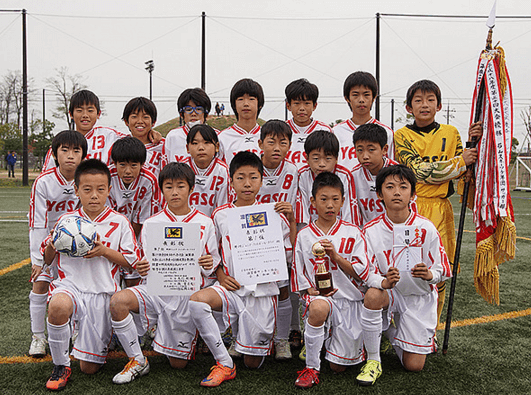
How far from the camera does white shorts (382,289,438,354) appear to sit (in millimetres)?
3008

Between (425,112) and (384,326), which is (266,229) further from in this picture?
(425,112)

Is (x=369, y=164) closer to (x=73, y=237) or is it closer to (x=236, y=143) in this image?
(x=236, y=143)

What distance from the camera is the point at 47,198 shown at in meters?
3.43

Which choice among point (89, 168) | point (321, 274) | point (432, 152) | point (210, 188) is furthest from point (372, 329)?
point (89, 168)

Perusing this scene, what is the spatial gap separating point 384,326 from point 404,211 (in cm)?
78

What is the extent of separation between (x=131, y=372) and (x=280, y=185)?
1.63m

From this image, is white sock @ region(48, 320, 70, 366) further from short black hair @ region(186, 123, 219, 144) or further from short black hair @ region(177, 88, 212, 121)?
short black hair @ region(177, 88, 212, 121)

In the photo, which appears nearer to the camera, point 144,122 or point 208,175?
point 208,175

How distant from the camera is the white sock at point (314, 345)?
2.83 metres

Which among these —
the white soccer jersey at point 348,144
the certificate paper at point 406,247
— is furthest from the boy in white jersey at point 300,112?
the certificate paper at point 406,247

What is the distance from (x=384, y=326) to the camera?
3.14 metres

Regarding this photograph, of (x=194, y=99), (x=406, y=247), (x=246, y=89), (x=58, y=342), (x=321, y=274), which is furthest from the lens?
(x=194, y=99)

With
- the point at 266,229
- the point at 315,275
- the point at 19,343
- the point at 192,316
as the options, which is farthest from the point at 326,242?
the point at 19,343

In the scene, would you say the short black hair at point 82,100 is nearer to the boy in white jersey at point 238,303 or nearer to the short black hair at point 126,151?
the short black hair at point 126,151
